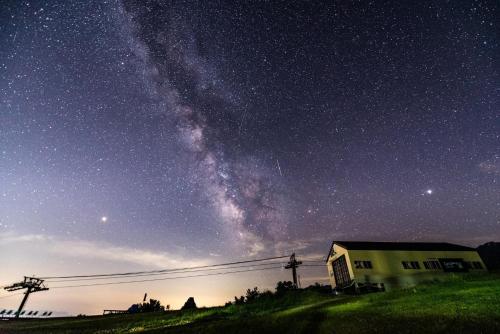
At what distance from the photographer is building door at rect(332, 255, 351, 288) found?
4212 cm

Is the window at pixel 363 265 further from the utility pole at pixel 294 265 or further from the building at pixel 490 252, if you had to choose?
the building at pixel 490 252

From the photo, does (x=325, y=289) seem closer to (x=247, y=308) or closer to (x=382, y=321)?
(x=247, y=308)

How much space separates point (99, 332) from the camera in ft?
74.5

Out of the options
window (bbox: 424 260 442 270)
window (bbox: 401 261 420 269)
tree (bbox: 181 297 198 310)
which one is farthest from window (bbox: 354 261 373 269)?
tree (bbox: 181 297 198 310)

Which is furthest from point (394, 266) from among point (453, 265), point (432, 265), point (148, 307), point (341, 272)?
point (148, 307)

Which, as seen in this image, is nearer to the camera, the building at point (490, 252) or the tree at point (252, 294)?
the tree at point (252, 294)

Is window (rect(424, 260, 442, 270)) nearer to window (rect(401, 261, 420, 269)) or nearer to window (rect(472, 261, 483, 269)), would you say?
window (rect(401, 261, 420, 269))

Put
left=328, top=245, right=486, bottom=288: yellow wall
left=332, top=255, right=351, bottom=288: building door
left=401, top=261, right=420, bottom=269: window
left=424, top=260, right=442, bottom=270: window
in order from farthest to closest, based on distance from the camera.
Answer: left=424, top=260, right=442, bottom=270: window < left=332, top=255, right=351, bottom=288: building door < left=401, top=261, right=420, bottom=269: window < left=328, top=245, right=486, bottom=288: yellow wall

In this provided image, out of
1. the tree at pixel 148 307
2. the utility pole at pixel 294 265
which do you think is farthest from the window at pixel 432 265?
the tree at pixel 148 307

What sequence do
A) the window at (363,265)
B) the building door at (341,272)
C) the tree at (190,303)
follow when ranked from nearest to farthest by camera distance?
the window at (363,265) < the building door at (341,272) < the tree at (190,303)

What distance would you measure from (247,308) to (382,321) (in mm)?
21909

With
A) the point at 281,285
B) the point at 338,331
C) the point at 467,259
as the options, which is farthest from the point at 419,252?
the point at 338,331

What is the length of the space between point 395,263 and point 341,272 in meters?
8.69

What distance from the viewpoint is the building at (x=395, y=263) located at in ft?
131
